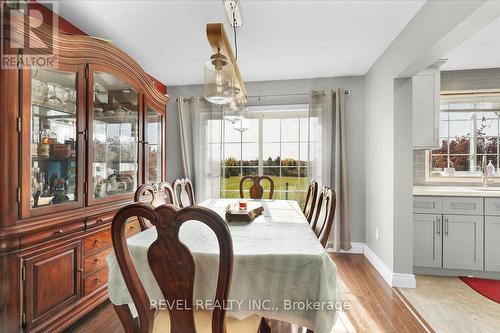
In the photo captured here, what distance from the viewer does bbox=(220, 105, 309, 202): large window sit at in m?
3.92

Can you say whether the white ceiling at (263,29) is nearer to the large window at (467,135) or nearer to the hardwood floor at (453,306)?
the large window at (467,135)

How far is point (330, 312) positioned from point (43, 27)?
2300 mm

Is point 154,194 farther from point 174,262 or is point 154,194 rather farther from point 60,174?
point 174,262

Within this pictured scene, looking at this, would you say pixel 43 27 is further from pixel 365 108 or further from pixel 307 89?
pixel 365 108

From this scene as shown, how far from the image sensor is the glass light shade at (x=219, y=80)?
163 cm

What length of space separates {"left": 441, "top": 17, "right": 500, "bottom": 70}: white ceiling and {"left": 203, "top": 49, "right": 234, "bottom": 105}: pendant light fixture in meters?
2.55

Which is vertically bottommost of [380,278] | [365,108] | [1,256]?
[380,278]

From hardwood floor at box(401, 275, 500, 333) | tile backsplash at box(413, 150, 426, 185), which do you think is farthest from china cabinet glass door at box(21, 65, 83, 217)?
tile backsplash at box(413, 150, 426, 185)

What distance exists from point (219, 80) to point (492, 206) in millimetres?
3110

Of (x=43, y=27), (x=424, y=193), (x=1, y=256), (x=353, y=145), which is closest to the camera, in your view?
(x=1, y=256)

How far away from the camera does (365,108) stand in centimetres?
362

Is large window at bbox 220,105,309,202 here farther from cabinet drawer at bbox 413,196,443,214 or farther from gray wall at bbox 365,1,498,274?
cabinet drawer at bbox 413,196,443,214

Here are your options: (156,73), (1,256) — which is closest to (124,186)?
(1,256)

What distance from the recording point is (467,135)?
3.47 meters
